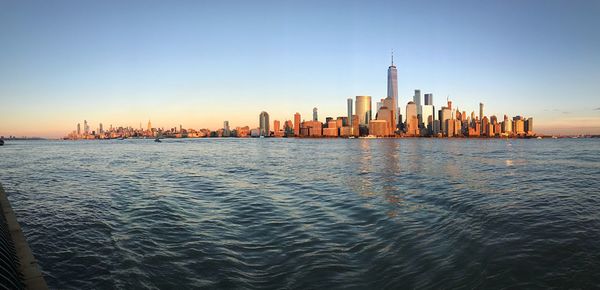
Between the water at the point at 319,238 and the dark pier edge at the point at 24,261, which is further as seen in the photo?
the water at the point at 319,238

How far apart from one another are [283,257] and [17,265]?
6.81 metres

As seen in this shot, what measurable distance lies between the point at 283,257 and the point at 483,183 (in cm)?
2292

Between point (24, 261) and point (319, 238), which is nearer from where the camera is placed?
point (24, 261)

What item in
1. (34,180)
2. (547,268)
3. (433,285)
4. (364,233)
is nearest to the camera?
(433,285)

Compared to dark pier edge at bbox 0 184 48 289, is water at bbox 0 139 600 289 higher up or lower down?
lower down

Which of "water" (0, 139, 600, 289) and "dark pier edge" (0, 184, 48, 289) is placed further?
"water" (0, 139, 600, 289)

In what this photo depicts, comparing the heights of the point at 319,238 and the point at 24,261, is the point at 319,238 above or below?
below

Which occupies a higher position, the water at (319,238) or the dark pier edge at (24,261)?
the dark pier edge at (24,261)

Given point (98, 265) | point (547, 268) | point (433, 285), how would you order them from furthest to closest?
point (98, 265), point (547, 268), point (433, 285)

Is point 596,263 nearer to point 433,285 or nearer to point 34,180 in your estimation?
point 433,285

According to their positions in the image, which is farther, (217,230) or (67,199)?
(67,199)

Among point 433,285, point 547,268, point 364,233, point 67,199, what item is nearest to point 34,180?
point 67,199

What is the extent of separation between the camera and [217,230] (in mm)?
14883

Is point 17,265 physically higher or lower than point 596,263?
higher
